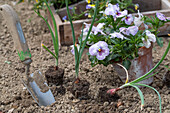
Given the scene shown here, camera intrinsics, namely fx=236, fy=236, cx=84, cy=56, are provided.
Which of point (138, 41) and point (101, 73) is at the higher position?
point (138, 41)

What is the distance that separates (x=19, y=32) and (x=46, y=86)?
0.46 meters

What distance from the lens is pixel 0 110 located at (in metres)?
1.61

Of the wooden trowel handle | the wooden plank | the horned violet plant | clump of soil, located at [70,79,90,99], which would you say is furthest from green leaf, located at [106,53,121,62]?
the wooden plank

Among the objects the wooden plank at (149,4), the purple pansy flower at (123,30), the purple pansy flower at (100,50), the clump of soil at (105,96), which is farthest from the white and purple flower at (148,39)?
the wooden plank at (149,4)

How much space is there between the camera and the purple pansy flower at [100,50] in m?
1.58

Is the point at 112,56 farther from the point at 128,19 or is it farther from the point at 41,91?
the point at 41,91

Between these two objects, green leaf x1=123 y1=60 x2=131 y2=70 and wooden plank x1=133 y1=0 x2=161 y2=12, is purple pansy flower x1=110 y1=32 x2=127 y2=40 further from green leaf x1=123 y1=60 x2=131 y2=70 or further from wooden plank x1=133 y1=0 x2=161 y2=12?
wooden plank x1=133 y1=0 x2=161 y2=12

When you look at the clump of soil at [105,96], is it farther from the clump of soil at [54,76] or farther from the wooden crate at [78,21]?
the wooden crate at [78,21]

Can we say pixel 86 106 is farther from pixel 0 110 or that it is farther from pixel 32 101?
pixel 0 110

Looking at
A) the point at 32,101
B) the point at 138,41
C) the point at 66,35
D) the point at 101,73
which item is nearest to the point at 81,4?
the point at 66,35

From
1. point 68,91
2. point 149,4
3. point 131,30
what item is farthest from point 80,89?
point 149,4

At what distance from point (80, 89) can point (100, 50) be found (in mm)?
311

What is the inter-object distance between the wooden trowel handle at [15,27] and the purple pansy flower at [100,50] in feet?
1.41

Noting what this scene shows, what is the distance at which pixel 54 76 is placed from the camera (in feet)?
5.79
